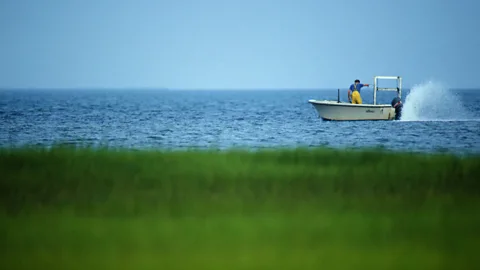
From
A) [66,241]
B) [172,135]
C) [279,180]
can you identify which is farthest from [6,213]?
[172,135]

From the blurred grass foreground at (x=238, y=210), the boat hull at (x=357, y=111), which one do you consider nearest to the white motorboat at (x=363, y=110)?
the boat hull at (x=357, y=111)

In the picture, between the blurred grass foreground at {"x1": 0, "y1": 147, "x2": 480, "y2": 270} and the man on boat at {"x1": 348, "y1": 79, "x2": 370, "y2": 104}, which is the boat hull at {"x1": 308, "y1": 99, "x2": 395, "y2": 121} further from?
the blurred grass foreground at {"x1": 0, "y1": 147, "x2": 480, "y2": 270}

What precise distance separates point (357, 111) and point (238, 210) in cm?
3829

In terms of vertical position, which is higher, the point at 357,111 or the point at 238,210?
the point at 238,210

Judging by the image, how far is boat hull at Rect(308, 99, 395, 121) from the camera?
4938cm

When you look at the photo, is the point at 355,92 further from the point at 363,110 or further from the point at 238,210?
the point at 238,210

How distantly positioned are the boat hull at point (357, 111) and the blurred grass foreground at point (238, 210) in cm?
3081

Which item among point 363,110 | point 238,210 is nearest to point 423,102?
point 363,110

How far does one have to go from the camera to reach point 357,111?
163 ft

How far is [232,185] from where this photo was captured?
14555 mm

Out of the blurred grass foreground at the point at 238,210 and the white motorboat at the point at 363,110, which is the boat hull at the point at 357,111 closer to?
the white motorboat at the point at 363,110

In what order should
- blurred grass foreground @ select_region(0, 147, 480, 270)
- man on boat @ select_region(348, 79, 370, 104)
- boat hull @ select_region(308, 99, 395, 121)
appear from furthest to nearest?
boat hull @ select_region(308, 99, 395, 121) < man on boat @ select_region(348, 79, 370, 104) < blurred grass foreground @ select_region(0, 147, 480, 270)

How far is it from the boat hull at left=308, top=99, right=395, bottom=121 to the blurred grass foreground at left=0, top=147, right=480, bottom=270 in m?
30.8

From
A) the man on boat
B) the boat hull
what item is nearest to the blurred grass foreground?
the man on boat
